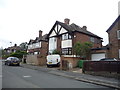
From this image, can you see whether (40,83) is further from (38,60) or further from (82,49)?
(38,60)

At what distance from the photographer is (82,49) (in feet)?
76.6

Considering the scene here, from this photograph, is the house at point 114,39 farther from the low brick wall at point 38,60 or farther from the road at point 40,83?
the road at point 40,83

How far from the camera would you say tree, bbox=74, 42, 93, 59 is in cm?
2300

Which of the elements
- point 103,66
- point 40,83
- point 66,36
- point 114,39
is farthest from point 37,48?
point 40,83

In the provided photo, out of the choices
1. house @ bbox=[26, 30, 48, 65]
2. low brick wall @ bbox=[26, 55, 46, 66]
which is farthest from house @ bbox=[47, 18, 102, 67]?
house @ bbox=[26, 30, 48, 65]

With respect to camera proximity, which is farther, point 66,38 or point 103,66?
point 66,38

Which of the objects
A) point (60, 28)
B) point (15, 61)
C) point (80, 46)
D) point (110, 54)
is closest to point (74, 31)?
point (60, 28)

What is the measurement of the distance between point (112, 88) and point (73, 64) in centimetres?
1275

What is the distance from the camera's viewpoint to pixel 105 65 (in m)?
14.1

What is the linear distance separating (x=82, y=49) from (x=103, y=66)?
9.22 m

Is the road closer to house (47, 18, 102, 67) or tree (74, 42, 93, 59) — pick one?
tree (74, 42, 93, 59)

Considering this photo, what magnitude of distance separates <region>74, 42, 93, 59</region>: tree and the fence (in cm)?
718

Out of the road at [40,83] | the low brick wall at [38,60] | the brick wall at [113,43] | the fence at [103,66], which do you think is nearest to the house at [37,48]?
the low brick wall at [38,60]

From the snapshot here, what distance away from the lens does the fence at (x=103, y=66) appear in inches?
523
